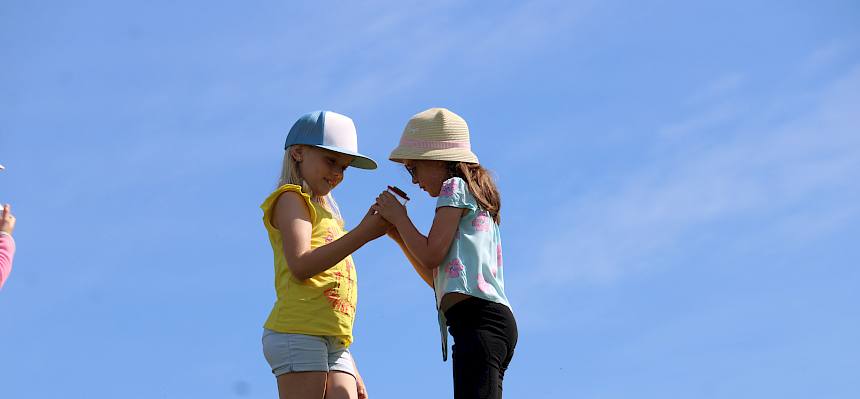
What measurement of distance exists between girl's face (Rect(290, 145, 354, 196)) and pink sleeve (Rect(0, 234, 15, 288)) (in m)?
2.01

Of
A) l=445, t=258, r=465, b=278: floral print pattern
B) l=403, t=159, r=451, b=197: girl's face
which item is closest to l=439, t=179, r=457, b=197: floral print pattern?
l=403, t=159, r=451, b=197: girl's face

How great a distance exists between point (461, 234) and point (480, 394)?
1.05 meters

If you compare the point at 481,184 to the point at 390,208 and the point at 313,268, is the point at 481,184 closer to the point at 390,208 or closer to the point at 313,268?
the point at 390,208

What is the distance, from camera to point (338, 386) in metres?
12.6

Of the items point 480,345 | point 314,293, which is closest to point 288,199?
point 314,293

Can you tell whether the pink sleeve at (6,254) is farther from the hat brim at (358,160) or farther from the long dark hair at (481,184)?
the long dark hair at (481,184)

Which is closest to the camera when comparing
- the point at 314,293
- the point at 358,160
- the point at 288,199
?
the point at 314,293

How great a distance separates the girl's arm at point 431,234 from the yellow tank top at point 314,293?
53cm

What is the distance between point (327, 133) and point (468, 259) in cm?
136

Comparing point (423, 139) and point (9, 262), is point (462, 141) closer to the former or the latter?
point (423, 139)

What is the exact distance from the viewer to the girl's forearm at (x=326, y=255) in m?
12.5

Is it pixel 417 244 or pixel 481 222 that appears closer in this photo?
pixel 417 244

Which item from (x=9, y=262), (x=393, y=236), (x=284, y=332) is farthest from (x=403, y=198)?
(x=9, y=262)

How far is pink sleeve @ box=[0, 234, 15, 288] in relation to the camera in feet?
38.7
